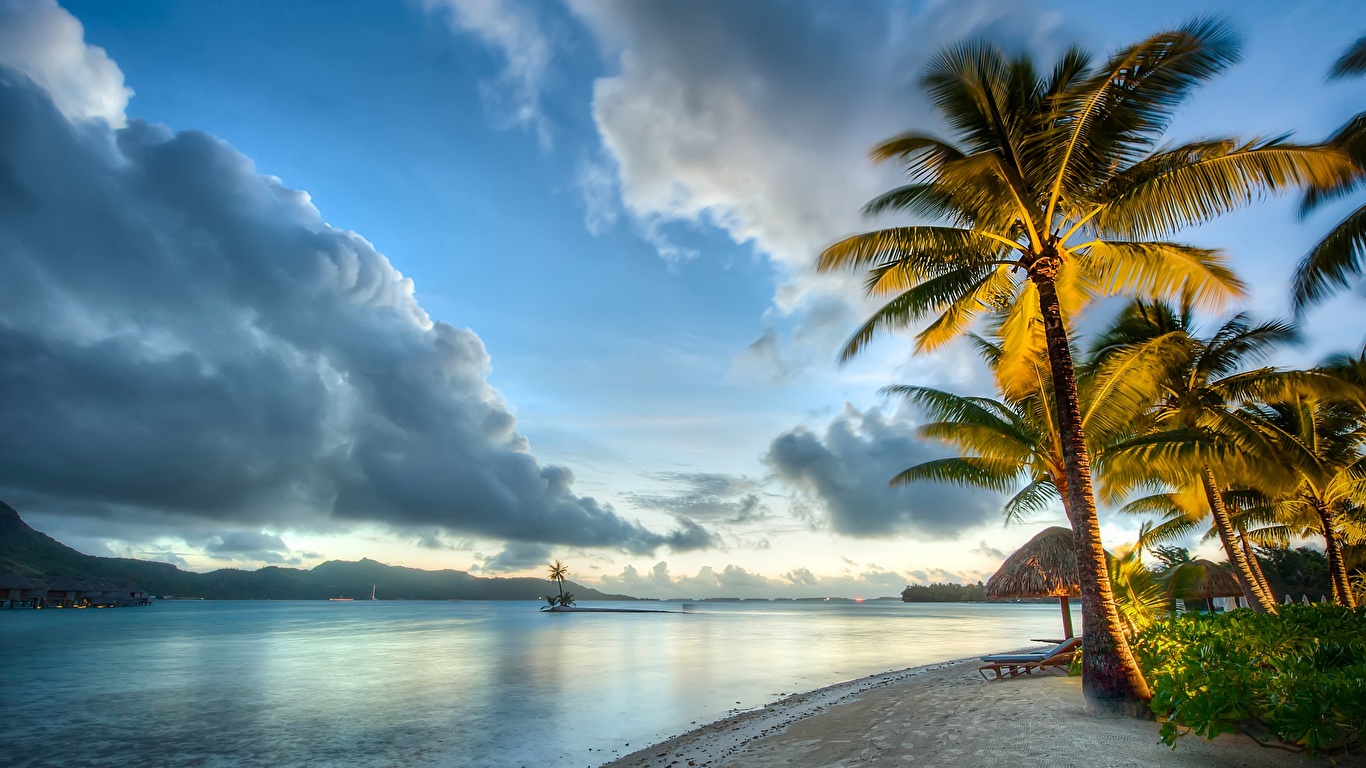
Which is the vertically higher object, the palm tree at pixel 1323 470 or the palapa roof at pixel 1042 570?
the palm tree at pixel 1323 470

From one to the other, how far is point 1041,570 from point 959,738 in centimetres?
1080

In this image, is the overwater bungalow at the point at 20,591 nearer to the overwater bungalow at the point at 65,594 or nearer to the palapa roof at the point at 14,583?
the palapa roof at the point at 14,583

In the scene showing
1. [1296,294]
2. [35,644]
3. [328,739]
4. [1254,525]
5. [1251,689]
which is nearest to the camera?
[1251,689]

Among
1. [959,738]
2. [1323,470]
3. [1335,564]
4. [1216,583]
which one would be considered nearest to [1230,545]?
[1323,470]

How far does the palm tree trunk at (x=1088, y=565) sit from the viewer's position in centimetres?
705

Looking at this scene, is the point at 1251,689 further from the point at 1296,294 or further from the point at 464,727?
the point at 464,727

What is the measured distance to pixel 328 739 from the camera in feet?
43.1

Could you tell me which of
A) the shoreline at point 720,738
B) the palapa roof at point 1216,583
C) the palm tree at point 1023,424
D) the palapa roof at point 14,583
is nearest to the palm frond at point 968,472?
the palm tree at point 1023,424

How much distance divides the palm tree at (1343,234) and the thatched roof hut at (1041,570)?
27.9 feet

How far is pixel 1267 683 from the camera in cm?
514

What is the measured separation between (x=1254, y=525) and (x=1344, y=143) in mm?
20334

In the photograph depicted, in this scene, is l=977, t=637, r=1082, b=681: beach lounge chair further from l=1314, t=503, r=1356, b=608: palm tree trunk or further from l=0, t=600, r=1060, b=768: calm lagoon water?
l=1314, t=503, r=1356, b=608: palm tree trunk

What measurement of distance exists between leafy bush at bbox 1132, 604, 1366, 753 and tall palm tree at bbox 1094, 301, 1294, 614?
3973 mm

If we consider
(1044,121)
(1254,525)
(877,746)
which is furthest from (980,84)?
(1254,525)
